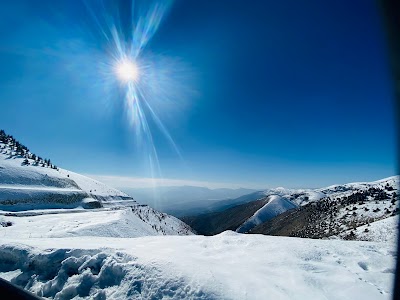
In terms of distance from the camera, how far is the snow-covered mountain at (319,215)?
36.6m

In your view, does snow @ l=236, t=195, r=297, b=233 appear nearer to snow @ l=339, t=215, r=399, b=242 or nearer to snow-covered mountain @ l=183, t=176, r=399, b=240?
snow-covered mountain @ l=183, t=176, r=399, b=240

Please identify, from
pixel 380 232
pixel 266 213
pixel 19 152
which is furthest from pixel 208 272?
pixel 266 213

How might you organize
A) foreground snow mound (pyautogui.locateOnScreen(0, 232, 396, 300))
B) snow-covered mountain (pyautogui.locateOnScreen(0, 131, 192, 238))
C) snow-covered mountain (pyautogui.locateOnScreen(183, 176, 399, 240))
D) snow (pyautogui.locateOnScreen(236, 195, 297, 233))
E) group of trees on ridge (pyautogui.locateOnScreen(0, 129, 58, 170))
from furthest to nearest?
snow (pyautogui.locateOnScreen(236, 195, 297, 233))
group of trees on ridge (pyautogui.locateOnScreen(0, 129, 58, 170))
snow-covered mountain (pyautogui.locateOnScreen(183, 176, 399, 240))
snow-covered mountain (pyautogui.locateOnScreen(0, 131, 192, 238))
foreground snow mound (pyautogui.locateOnScreen(0, 232, 396, 300))

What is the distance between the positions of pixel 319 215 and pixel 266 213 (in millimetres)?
71874

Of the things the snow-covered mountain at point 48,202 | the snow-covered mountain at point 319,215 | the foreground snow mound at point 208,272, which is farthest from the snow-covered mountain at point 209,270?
the snow-covered mountain at point 48,202

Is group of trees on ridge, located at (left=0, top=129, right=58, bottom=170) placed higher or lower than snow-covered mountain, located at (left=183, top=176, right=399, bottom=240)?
higher

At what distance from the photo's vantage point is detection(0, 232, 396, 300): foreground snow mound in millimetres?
5352

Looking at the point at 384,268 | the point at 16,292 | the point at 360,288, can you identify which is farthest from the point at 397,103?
the point at 16,292

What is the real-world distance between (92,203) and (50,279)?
59.3 meters

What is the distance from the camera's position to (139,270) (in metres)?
6.07

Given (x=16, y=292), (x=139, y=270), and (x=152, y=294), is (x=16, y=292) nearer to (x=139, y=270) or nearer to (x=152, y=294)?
(x=152, y=294)

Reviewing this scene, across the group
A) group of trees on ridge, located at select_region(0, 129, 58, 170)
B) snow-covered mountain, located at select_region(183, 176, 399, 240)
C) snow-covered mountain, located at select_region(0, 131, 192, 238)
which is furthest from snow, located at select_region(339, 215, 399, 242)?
group of trees on ridge, located at select_region(0, 129, 58, 170)

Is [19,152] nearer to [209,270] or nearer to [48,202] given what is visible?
[48,202]

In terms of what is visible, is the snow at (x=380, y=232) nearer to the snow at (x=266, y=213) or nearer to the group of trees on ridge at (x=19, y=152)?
the group of trees on ridge at (x=19, y=152)
